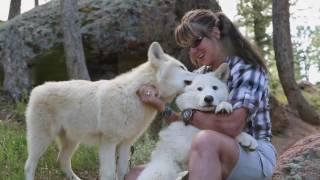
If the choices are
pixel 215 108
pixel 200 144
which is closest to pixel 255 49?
pixel 215 108

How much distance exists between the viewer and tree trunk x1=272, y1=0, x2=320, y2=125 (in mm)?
10094

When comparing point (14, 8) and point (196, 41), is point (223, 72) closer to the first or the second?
point (196, 41)

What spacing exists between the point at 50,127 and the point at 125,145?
2.38ft

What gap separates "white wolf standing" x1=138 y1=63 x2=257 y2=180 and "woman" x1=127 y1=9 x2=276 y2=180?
2.5 inches

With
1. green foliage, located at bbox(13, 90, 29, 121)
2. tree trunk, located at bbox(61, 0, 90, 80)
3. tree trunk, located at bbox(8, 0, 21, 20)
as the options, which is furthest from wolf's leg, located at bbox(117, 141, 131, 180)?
tree trunk, located at bbox(8, 0, 21, 20)

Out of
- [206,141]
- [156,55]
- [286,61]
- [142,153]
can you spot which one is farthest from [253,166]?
[286,61]

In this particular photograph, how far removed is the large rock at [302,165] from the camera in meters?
3.31

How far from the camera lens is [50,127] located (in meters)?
4.54

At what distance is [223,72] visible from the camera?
3.51m

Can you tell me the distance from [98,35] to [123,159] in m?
4.56

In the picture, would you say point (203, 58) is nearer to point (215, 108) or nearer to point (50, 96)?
point (215, 108)

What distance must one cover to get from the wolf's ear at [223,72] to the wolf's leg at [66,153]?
1.84 metres

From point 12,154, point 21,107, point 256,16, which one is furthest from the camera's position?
point 256,16

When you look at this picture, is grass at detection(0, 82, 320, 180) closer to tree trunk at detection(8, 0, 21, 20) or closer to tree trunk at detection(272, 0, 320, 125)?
tree trunk at detection(272, 0, 320, 125)
